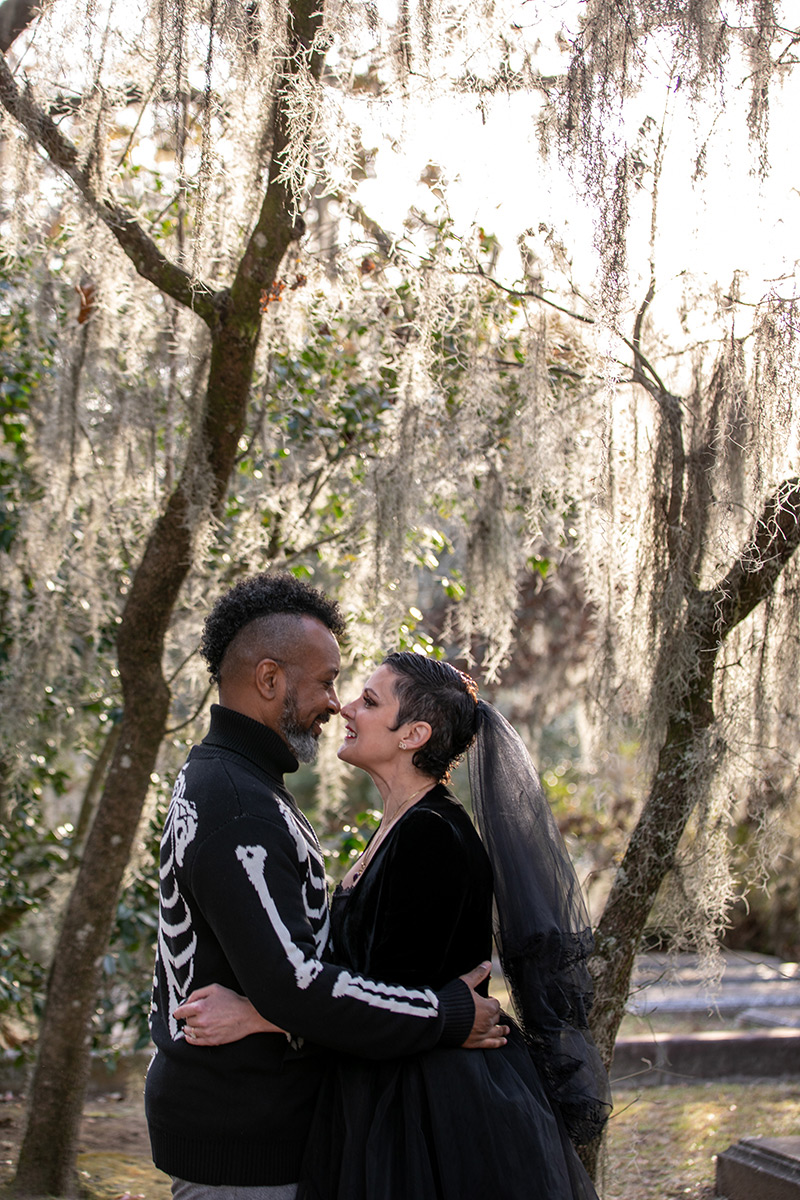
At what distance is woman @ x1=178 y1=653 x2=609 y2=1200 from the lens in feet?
6.57

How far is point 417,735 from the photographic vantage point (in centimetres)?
243

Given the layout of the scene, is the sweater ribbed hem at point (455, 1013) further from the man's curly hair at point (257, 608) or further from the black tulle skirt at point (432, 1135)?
the man's curly hair at point (257, 608)

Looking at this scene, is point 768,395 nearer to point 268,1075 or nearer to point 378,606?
point 378,606

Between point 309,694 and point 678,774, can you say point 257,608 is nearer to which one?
point 309,694

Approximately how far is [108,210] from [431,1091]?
2.94m

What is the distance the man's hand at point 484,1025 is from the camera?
2098mm

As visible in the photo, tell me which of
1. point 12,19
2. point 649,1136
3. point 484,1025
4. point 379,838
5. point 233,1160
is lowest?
point 649,1136

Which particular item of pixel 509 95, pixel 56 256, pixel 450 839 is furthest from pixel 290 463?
pixel 450 839

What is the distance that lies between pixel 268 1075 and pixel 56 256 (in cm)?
479

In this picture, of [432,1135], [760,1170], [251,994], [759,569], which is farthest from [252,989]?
[760,1170]

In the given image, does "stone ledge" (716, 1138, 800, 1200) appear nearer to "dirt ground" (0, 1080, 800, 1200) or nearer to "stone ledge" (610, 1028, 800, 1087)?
"dirt ground" (0, 1080, 800, 1200)

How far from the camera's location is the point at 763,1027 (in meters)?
7.27

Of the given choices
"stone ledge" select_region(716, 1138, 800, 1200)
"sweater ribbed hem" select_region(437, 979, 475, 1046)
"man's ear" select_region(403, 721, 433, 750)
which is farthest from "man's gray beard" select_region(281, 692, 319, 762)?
"stone ledge" select_region(716, 1138, 800, 1200)

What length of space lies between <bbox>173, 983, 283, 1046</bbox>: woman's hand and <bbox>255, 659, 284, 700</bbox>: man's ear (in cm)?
60
